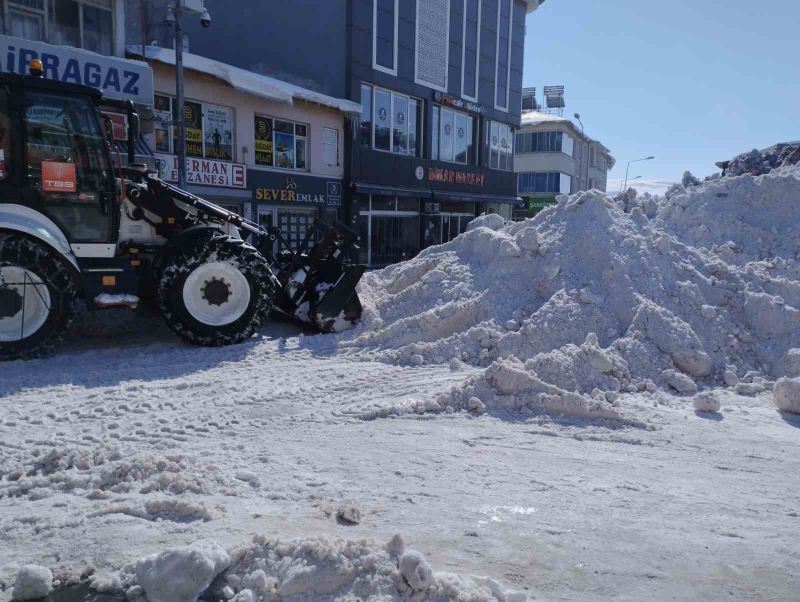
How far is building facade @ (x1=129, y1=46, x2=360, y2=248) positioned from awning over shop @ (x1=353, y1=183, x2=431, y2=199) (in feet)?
2.65

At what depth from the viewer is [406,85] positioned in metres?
25.2

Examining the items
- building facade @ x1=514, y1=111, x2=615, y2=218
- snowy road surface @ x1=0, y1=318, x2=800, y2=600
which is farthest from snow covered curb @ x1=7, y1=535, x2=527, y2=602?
building facade @ x1=514, y1=111, x2=615, y2=218

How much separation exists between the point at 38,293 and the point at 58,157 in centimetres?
151

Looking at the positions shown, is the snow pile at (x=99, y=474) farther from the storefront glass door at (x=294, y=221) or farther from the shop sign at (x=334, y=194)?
the shop sign at (x=334, y=194)

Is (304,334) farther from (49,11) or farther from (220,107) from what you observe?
(220,107)

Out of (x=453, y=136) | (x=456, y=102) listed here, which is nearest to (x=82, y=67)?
(x=456, y=102)

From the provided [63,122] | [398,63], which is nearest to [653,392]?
[63,122]

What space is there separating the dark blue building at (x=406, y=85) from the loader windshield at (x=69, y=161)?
10431 millimetres

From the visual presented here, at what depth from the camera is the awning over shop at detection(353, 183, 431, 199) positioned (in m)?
22.5

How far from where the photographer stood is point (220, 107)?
57.3 feet

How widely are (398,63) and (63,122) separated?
19.7 metres

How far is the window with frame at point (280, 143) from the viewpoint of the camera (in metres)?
18.8

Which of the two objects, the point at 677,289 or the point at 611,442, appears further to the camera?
the point at 677,289

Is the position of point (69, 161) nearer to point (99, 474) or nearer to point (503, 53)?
point (99, 474)
